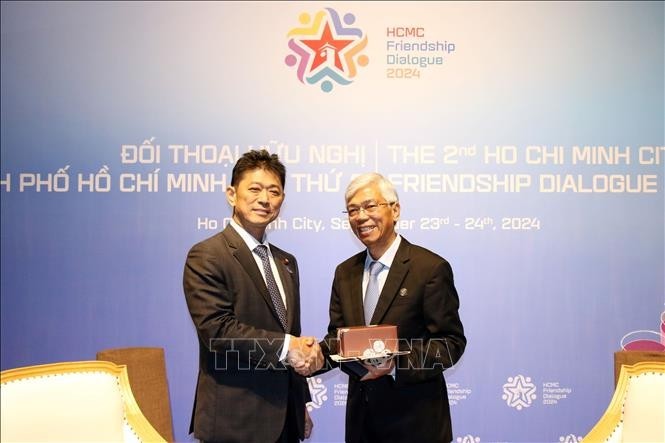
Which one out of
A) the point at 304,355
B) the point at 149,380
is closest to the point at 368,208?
the point at 304,355

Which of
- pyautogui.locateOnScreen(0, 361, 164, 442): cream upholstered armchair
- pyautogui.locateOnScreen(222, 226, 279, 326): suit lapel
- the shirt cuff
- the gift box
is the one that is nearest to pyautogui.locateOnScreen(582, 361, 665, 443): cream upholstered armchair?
the gift box

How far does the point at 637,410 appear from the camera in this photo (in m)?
2.56

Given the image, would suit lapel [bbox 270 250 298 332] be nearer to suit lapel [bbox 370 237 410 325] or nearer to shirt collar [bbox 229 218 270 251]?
shirt collar [bbox 229 218 270 251]

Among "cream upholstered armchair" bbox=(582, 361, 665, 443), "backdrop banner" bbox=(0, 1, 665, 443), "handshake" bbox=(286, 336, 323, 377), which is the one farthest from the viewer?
"backdrop banner" bbox=(0, 1, 665, 443)

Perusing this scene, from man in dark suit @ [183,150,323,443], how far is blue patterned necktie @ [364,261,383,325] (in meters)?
0.28

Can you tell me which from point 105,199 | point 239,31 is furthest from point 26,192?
point 239,31

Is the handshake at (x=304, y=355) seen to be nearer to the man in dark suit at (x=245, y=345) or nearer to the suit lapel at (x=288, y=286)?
the man in dark suit at (x=245, y=345)

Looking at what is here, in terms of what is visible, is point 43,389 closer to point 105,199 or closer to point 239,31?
point 105,199

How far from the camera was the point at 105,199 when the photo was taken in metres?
Result: 4.55

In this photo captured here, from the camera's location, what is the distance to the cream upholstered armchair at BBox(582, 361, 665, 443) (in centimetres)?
253

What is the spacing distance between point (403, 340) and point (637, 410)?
0.97m

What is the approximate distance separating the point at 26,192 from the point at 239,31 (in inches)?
75.4

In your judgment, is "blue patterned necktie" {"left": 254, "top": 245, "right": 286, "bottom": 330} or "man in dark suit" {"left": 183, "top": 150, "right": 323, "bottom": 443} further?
"blue patterned necktie" {"left": 254, "top": 245, "right": 286, "bottom": 330}

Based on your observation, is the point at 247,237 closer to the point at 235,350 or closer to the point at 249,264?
the point at 249,264
